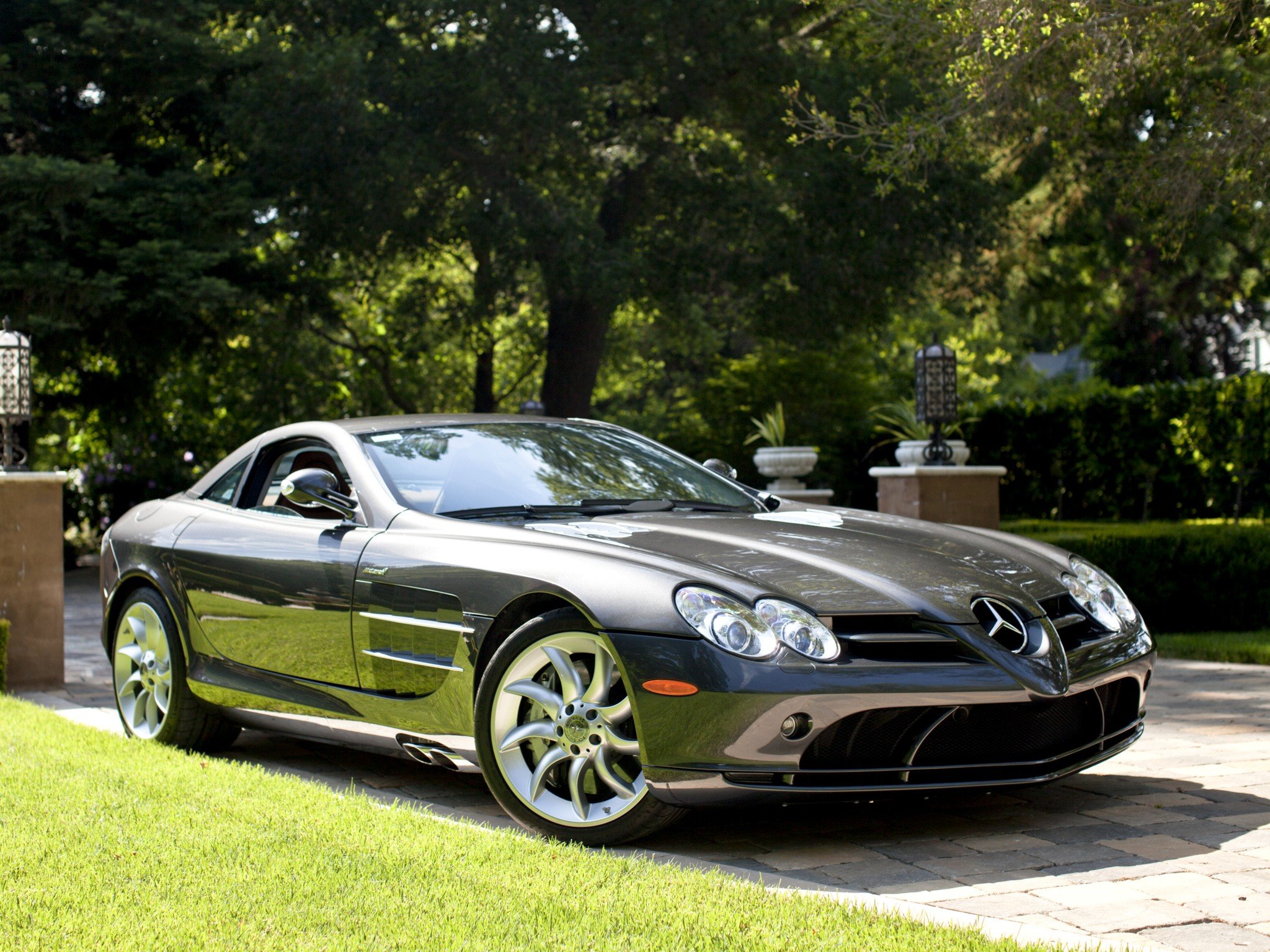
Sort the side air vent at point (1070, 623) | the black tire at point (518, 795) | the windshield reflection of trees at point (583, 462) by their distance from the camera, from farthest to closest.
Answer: the windshield reflection of trees at point (583, 462) < the side air vent at point (1070, 623) < the black tire at point (518, 795)

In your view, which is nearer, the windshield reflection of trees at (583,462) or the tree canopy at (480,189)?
the windshield reflection of trees at (583,462)

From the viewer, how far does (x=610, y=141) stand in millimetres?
19297

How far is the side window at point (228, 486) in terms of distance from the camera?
6293 millimetres

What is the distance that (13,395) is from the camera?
9.01 m

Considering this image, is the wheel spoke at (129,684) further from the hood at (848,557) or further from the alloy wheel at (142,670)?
the hood at (848,557)

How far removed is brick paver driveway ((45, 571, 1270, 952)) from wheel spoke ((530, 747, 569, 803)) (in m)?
0.39

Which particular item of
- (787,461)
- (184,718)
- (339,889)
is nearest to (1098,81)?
(787,461)

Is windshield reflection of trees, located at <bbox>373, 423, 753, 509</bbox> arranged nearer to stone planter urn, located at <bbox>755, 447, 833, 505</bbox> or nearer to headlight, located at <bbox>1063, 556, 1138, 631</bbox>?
headlight, located at <bbox>1063, 556, 1138, 631</bbox>

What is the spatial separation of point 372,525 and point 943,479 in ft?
21.2

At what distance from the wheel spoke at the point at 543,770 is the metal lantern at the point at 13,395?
583cm

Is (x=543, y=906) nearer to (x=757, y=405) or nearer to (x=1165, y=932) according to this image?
(x=1165, y=932)

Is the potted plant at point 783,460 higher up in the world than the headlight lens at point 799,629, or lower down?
higher up

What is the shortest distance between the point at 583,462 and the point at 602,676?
62.5 inches

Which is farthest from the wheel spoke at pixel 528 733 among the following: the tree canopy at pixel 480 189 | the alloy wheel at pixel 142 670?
the tree canopy at pixel 480 189
